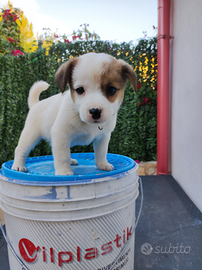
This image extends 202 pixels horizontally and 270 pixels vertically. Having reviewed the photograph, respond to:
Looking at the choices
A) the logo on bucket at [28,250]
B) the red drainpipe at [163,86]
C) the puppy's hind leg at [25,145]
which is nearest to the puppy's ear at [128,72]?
the puppy's hind leg at [25,145]

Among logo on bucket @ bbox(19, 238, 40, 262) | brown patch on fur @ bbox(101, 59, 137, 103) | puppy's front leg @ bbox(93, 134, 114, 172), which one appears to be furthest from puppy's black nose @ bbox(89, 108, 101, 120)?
logo on bucket @ bbox(19, 238, 40, 262)

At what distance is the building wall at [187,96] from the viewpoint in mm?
2529

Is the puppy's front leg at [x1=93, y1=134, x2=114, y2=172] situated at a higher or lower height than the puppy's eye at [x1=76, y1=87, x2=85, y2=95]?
lower

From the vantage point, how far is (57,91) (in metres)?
3.84

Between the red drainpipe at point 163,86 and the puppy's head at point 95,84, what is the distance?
8.67 ft

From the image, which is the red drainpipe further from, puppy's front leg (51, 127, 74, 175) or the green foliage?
puppy's front leg (51, 127, 74, 175)

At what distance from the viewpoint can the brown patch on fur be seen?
1.06 meters

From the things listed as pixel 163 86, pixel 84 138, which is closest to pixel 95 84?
pixel 84 138

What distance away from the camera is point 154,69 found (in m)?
3.91

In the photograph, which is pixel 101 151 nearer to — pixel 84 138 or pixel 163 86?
pixel 84 138

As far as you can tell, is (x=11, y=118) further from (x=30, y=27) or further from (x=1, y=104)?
(x=30, y=27)

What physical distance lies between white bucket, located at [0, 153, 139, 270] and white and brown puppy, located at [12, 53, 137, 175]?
217 millimetres

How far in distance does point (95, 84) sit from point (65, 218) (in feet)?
2.32

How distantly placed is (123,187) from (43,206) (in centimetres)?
44
